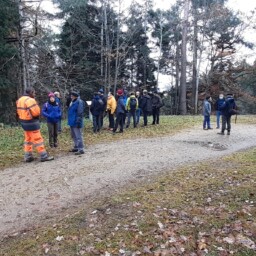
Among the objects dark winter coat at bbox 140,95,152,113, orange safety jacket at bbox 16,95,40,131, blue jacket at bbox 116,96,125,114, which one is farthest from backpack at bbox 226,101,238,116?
orange safety jacket at bbox 16,95,40,131

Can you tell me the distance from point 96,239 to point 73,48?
2372 cm

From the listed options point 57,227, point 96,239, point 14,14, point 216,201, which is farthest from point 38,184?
point 14,14

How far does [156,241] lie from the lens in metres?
4.64

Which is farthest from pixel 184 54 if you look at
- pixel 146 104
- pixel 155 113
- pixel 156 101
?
pixel 146 104

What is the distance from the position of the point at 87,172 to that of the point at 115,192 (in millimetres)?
1637

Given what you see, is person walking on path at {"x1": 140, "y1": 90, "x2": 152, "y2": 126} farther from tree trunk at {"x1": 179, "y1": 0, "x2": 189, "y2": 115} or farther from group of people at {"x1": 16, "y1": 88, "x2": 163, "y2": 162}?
tree trunk at {"x1": 179, "y1": 0, "x2": 189, "y2": 115}

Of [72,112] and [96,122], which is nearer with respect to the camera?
[72,112]

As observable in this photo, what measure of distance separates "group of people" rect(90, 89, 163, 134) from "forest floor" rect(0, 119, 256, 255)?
3.15m

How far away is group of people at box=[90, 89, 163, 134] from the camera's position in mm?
13703

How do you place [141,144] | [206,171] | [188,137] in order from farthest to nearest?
[188,137] → [141,144] → [206,171]

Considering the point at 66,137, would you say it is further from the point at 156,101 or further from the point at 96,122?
the point at 156,101

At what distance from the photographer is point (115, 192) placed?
6.49m

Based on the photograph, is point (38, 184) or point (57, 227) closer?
point (57, 227)

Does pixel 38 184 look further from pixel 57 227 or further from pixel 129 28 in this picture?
pixel 129 28
